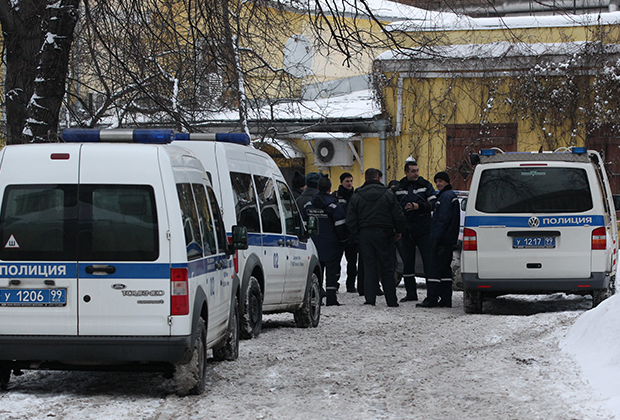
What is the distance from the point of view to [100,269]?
240 inches

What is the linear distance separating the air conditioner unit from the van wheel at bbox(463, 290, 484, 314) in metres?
11.1

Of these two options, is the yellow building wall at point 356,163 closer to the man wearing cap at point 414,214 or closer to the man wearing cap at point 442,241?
the man wearing cap at point 414,214

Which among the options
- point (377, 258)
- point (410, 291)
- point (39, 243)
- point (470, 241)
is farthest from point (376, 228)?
point (39, 243)

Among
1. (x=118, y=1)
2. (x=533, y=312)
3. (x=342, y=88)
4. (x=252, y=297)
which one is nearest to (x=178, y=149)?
(x=252, y=297)

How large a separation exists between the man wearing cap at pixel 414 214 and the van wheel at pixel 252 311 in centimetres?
450

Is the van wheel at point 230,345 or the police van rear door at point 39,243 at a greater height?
the police van rear door at point 39,243

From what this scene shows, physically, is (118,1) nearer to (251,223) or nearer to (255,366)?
(251,223)

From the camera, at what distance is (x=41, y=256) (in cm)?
614

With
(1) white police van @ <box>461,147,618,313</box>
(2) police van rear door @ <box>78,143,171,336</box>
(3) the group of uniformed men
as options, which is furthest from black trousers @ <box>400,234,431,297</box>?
(2) police van rear door @ <box>78,143,171,336</box>

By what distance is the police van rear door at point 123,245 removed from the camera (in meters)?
6.04

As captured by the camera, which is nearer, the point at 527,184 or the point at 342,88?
the point at 527,184

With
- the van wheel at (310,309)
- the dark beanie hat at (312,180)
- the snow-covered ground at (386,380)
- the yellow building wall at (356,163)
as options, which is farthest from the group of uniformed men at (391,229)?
the yellow building wall at (356,163)

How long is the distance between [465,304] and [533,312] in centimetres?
111

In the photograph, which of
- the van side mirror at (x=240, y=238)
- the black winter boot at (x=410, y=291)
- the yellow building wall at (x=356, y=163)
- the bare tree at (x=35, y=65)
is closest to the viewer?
the van side mirror at (x=240, y=238)
